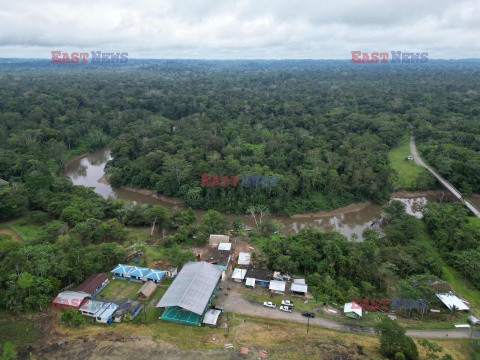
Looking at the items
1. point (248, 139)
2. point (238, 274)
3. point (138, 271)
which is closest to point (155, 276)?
point (138, 271)

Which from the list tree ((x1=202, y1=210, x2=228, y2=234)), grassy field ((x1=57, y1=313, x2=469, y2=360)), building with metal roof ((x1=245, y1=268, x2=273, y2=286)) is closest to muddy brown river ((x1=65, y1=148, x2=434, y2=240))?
tree ((x1=202, y1=210, x2=228, y2=234))

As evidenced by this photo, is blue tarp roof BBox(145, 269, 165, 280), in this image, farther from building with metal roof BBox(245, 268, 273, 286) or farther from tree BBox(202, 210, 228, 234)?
tree BBox(202, 210, 228, 234)

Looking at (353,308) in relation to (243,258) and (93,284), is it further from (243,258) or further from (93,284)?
(93,284)

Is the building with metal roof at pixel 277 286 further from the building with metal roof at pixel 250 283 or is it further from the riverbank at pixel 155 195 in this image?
the riverbank at pixel 155 195

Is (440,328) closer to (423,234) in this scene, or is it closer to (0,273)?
(423,234)

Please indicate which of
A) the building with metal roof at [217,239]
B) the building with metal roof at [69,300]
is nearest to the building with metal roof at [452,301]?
the building with metal roof at [217,239]
